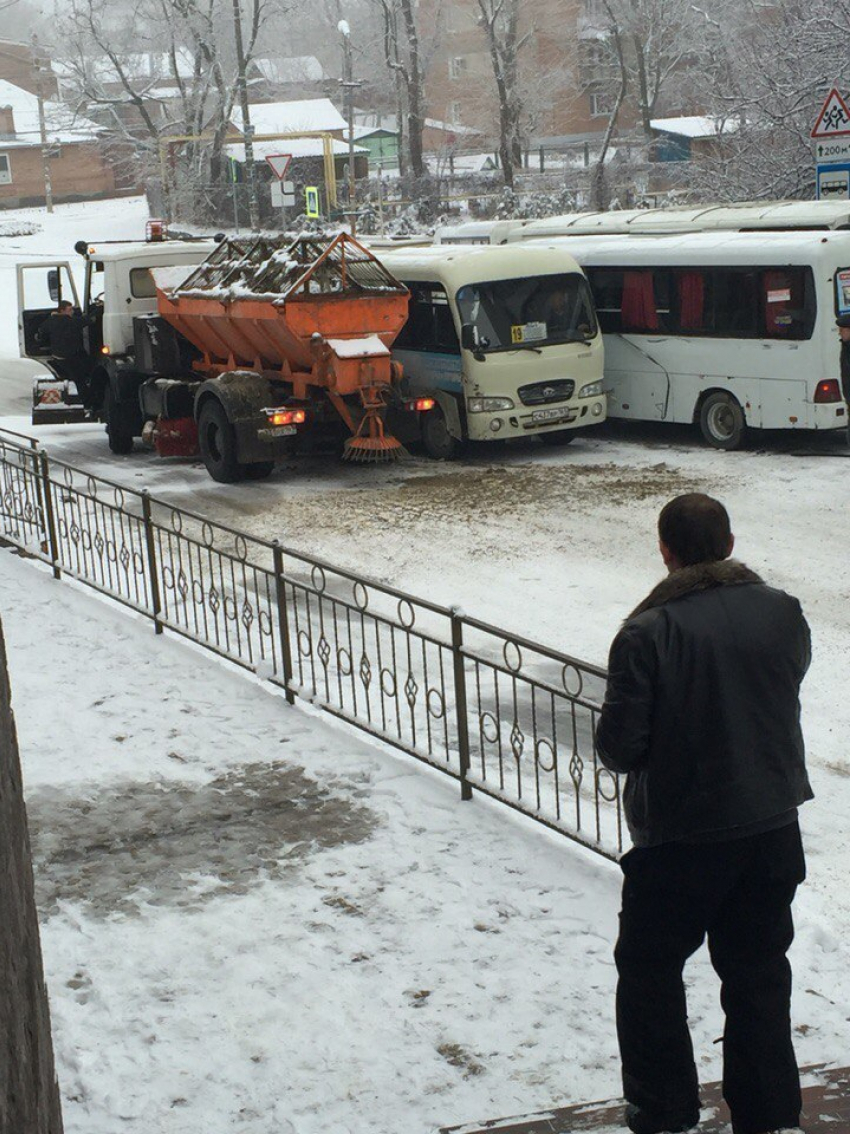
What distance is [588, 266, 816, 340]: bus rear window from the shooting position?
661 inches

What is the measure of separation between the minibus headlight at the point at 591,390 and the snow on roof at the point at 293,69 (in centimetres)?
7818

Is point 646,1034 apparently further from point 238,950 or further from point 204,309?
point 204,309

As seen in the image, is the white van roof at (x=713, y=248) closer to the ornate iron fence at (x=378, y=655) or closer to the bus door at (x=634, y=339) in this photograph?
the bus door at (x=634, y=339)

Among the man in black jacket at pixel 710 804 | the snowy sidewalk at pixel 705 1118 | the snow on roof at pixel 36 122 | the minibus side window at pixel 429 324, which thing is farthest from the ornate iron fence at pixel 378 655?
the snow on roof at pixel 36 122

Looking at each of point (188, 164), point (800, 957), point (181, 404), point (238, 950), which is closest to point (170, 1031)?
point (238, 950)

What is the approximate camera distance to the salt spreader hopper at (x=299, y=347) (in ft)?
54.8

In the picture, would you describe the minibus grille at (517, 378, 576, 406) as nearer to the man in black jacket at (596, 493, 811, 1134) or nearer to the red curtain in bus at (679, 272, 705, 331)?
the red curtain in bus at (679, 272, 705, 331)

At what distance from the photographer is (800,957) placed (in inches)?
220

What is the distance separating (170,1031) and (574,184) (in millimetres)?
52757

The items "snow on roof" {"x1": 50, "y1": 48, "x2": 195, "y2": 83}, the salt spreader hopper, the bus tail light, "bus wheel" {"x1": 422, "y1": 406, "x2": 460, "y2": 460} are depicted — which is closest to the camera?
the bus tail light

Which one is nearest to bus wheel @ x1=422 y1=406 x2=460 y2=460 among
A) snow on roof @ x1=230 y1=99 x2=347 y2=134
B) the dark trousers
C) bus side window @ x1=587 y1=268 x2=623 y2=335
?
bus side window @ x1=587 y1=268 x2=623 y2=335

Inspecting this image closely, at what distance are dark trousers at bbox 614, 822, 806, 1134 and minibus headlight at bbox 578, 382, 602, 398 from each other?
14090 millimetres

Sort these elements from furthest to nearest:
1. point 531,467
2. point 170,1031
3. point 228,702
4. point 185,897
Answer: point 531,467, point 228,702, point 185,897, point 170,1031

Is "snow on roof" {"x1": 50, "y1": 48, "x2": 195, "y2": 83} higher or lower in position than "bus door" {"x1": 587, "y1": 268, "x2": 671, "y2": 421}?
higher
